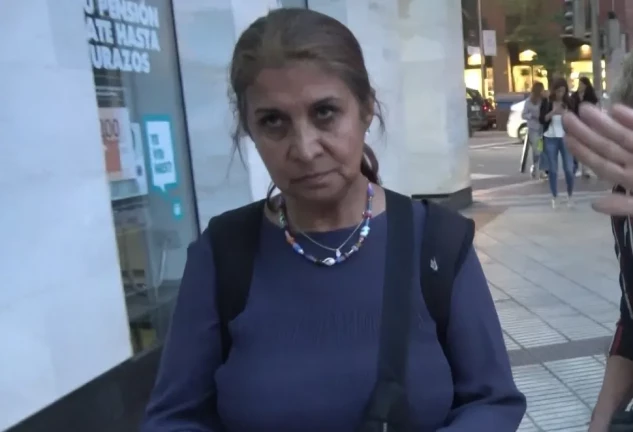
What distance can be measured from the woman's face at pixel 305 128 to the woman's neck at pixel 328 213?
4cm

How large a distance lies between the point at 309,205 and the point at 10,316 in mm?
2458

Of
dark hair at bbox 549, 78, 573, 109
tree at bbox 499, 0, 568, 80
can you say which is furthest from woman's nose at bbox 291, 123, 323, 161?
tree at bbox 499, 0, 568, 80

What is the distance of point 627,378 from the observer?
1.90 m

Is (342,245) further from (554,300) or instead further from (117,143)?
(554,300)

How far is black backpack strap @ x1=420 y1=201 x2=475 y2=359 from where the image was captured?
1556 millimetres

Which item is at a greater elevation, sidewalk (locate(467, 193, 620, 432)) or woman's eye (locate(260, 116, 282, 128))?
woman's eye (locate(260, 116, 282, 128))

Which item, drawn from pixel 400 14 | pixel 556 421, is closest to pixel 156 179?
pixel 556 421

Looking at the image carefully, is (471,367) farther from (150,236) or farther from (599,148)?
(150,236)

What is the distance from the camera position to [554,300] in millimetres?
7043

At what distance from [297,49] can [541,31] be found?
137ft

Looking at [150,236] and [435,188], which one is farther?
[435,188]

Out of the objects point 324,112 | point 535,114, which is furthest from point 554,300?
point 535,114

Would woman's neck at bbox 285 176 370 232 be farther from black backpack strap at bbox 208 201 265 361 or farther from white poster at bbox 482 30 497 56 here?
white poster at bbox 482 30 497 56

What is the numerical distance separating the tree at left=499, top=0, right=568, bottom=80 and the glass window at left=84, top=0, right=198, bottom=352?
35704mm
